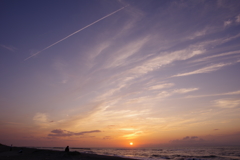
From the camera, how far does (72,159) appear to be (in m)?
31.4

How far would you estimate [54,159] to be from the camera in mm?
31609

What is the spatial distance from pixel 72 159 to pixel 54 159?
12.3ft
